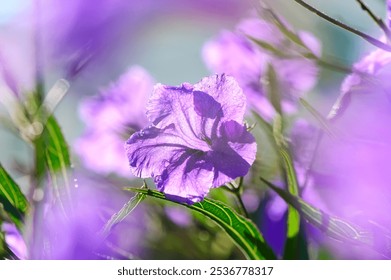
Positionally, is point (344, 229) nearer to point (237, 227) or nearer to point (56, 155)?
point (237, 227)

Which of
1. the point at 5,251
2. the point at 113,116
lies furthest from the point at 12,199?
the point at 113,116

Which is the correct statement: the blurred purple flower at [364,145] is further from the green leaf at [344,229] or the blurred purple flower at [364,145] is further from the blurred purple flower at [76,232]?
the blurred purple flower at [76,232]

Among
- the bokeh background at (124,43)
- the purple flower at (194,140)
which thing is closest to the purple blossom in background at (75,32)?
the bokeh background at (124,43)

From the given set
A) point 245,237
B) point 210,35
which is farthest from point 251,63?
point 245,237
